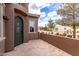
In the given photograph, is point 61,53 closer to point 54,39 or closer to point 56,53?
point 56,53

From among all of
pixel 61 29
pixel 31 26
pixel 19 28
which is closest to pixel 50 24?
pixel 61 29

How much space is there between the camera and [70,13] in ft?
11.8

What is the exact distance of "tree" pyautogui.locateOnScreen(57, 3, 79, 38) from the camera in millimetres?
3566

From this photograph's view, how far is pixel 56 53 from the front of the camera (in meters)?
3.62

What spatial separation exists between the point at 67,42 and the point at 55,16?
24.0 inches

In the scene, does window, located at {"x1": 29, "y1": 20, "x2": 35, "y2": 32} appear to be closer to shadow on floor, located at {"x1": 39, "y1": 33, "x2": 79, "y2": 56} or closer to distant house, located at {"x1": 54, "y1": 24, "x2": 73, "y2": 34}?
shadow on floor, located at {"x1": 39, "y1": 33, "x2": 79, "y2": 56}

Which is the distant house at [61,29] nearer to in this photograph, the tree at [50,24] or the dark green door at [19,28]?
the tree at [50,24]

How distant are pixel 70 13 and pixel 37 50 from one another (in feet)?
3.43

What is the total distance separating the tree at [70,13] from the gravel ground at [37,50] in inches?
20.1

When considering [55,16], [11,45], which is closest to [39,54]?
[11,45]

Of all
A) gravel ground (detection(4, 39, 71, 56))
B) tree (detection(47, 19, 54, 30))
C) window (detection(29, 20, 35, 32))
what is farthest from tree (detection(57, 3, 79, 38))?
window (detection(29, 20, 35, 32))

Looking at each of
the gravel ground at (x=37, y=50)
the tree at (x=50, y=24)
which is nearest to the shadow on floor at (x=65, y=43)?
the gravel ground at (x=37, y=50)

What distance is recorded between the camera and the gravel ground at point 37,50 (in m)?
3.62

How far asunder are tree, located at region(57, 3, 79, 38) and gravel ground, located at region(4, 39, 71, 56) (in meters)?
0.51
